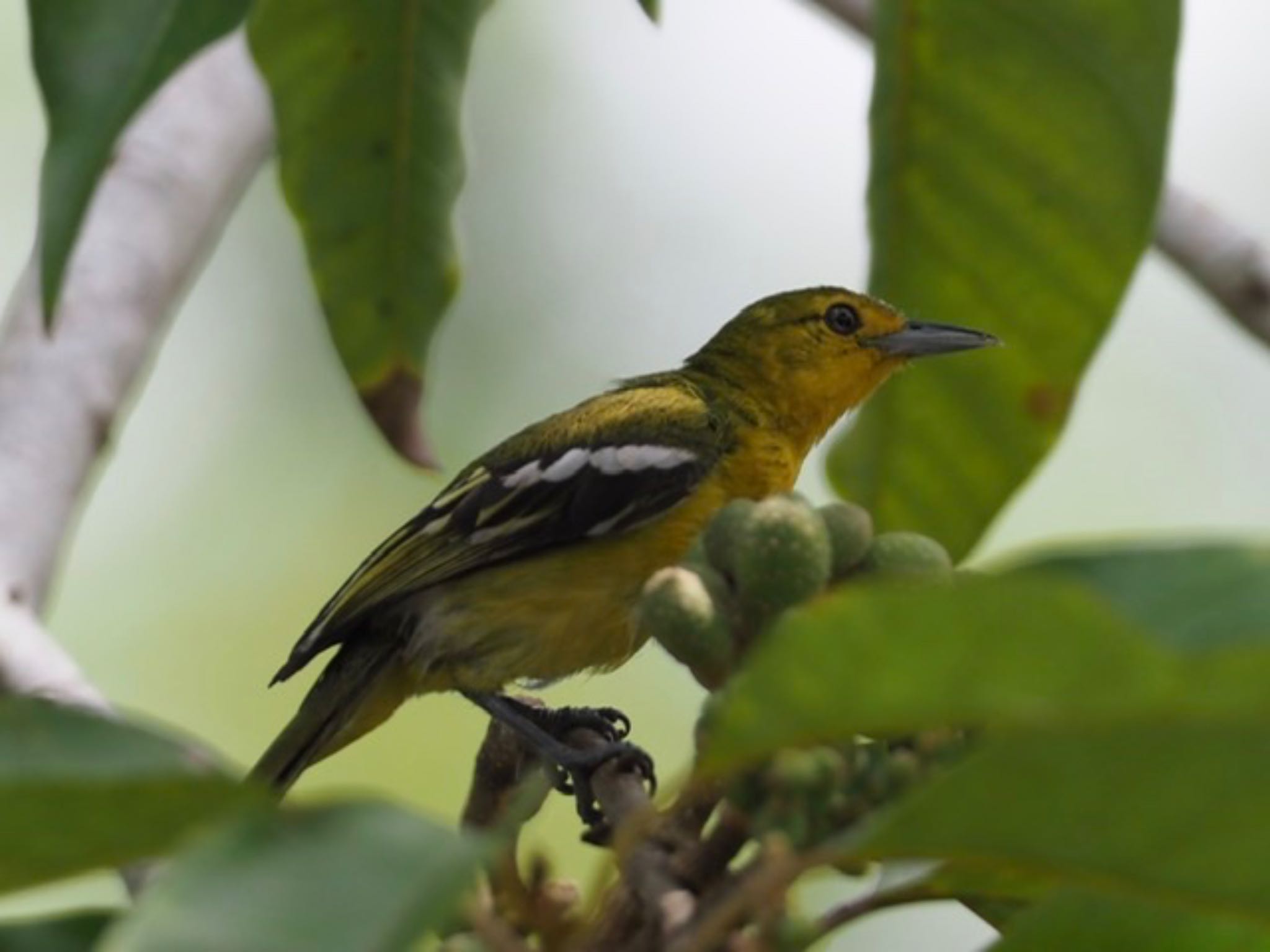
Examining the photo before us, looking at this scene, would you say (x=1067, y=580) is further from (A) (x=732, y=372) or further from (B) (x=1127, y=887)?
(A) (x=732, y=372)

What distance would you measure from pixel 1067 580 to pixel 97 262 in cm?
308

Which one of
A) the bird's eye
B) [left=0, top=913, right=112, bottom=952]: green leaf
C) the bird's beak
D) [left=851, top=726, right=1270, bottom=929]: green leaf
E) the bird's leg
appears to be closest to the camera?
[left=851, top=726, right=1270, bottom=929]: green leaf

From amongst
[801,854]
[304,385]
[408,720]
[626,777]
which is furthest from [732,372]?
[801,854]

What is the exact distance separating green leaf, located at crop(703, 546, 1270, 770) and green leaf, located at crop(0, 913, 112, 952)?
526 millimetres

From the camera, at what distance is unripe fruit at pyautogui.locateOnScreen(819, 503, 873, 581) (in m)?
1.89

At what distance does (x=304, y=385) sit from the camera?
28.3ft

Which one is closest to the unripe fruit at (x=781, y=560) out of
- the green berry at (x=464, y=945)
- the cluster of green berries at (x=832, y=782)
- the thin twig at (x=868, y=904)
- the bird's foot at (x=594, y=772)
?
the cluster of green berries at (x=832, y=782)

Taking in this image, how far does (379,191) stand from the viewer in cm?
361

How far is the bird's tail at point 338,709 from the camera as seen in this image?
4.55 meters

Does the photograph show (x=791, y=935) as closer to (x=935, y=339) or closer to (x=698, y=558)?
(x=698, y=558)

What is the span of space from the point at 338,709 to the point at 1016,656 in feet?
11.3

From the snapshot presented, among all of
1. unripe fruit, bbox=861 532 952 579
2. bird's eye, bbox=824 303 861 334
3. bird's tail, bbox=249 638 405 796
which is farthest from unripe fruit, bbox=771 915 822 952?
bird's eye, bbox=824 303 861 334

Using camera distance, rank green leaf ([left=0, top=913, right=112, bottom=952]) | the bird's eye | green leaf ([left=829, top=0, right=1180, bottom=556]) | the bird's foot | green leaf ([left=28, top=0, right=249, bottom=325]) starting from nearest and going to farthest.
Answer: green leaf ([left=0, top=913, right=112, bottom=952]), green leaf ([left=28, top=0, right=249, bottom=325]), the bird's foot, green leaf ([left=829, top=0, right=1180, bottom=556]), the bird's eye

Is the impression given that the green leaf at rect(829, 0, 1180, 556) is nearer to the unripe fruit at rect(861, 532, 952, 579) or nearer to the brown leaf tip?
the brown leaf tip
